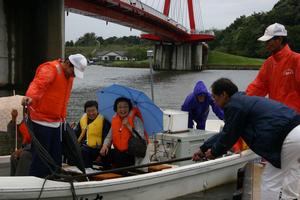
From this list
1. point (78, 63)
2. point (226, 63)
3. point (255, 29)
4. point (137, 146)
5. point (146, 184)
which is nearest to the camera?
point (78, 63)

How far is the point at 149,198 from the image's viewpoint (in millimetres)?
5395

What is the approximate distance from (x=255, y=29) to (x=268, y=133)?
85.3 meters

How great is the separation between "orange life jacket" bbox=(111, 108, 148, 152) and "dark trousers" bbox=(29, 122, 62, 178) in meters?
0.83

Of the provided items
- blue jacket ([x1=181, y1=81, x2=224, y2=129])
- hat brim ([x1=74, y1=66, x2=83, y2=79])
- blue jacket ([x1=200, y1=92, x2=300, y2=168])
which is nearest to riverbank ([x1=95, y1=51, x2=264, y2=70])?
blue jacket ([x1=181, y1=81, x2=224, y2=129])

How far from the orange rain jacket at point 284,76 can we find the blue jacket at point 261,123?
168cm

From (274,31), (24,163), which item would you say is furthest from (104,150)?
(274,31)

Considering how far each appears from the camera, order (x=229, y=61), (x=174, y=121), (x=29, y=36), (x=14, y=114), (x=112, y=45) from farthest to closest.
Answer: (x=112, y=45)
(x=229, y=61)
(x=29, y=36)
(x=174, y=121)
(x=14, y=114)

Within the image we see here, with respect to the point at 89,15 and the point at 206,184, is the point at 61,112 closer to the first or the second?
the point at 206,184

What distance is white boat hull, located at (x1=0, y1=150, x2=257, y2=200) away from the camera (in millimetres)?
4543

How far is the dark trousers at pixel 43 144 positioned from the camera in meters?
5.06

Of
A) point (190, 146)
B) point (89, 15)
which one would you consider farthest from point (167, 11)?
point (190, 146)

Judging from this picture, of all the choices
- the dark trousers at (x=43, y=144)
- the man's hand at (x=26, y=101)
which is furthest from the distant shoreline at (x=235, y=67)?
the man's hand at (x=26, y=101)

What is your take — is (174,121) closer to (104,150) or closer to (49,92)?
(104,150)

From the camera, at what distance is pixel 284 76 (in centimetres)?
553
